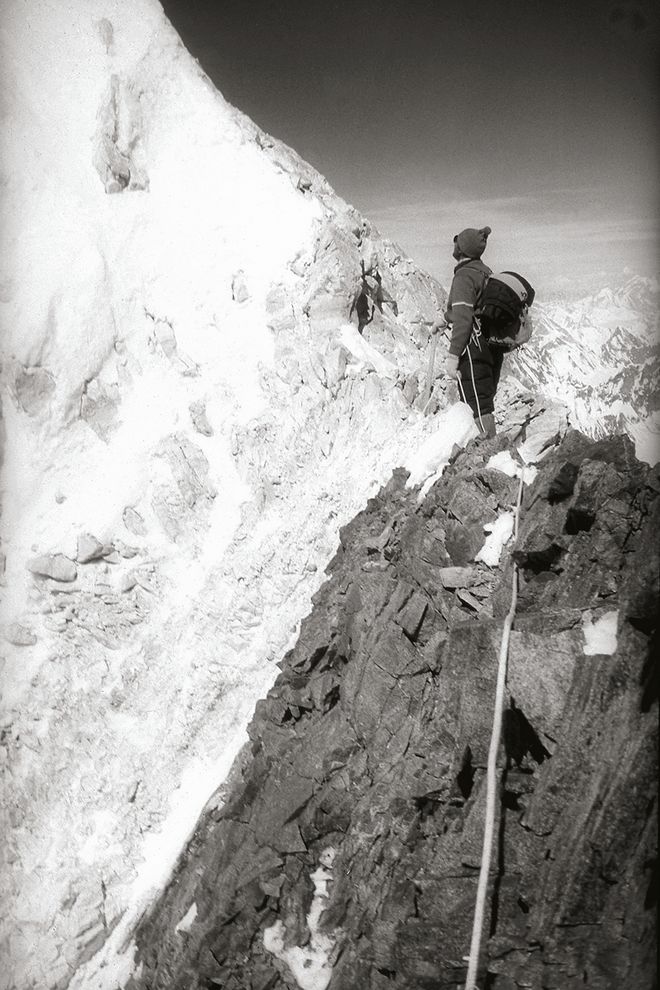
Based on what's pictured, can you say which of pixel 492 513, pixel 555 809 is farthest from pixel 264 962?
pixel 492 513

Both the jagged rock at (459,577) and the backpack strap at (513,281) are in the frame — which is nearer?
the jagged rock at (459,577)

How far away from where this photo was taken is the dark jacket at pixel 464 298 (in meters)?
9.62

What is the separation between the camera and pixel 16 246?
730 inches

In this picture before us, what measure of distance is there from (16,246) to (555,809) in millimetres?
19512

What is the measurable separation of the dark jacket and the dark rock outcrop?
1.79 meters

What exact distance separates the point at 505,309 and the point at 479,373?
1.10 m

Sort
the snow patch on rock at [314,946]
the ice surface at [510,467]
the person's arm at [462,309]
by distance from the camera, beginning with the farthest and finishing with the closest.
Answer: the person's arm at [462,309], the ice surface at [510,467], the snow patch on rock at [314,946]

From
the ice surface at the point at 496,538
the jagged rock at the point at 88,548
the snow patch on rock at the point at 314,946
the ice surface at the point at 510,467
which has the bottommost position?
the snow patch on rock at the point at 314,946

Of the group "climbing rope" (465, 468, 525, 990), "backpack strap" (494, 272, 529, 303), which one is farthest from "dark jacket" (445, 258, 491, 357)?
"climbing rope" (465, 468, 525, 990)

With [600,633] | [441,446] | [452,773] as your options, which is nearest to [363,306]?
[441,446]

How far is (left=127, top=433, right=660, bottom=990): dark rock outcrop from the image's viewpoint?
5.64 meters

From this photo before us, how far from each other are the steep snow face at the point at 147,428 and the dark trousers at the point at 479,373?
10.8ft

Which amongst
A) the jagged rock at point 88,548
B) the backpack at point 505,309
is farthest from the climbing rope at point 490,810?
the jagged rock at point 88,548

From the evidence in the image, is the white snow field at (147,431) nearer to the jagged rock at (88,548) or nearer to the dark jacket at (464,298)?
the jagged rock at (88,548)
